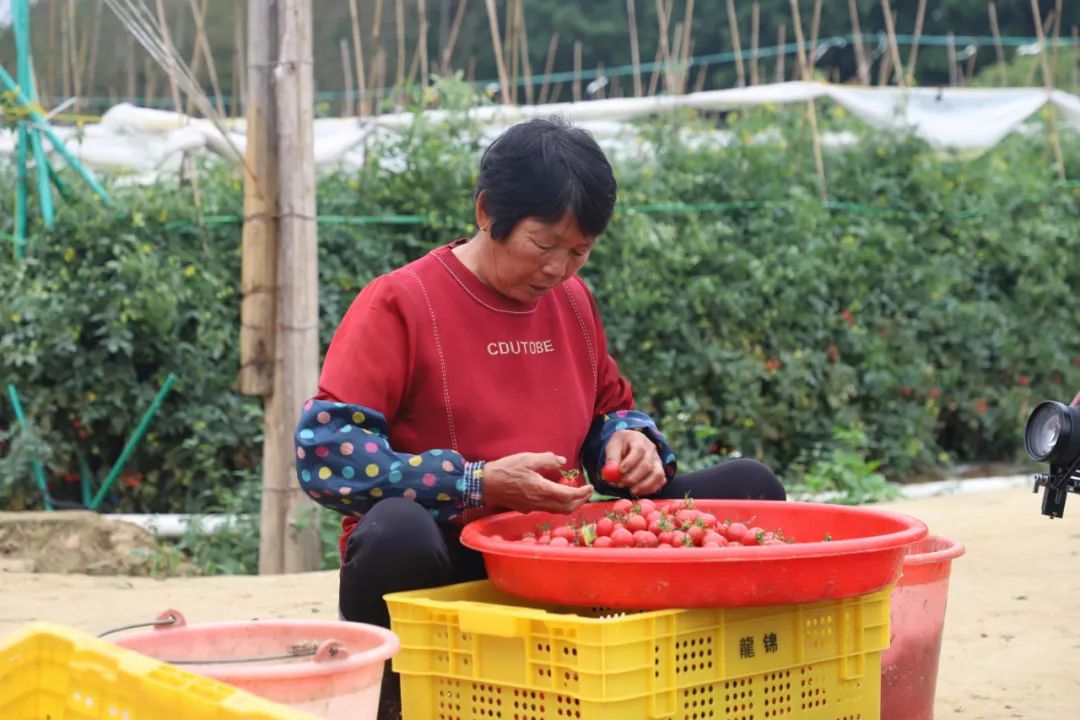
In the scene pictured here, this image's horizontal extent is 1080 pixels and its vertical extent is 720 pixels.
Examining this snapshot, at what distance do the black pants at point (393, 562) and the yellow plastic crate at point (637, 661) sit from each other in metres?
0.06

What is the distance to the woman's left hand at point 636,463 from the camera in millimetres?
2955

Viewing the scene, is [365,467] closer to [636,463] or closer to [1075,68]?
[636,463]

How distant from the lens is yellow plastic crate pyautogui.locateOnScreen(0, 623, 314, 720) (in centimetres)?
178

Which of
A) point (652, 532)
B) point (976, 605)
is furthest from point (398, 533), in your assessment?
point (976, 605)

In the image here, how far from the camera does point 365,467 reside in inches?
104

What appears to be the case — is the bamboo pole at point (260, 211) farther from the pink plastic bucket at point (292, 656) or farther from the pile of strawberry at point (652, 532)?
the pink plastic bucket at point (292, 656)

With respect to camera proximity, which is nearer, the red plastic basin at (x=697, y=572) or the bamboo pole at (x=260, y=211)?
the red plastic basin at (x=697, y=572)

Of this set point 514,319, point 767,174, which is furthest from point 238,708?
point 767,174

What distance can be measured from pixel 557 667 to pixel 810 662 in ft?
1.58

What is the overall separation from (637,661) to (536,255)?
2.83 feet

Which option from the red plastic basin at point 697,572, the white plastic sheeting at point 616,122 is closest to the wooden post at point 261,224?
the white plastic sheeting at point 616,122

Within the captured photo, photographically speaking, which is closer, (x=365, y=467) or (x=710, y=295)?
(x=365, y=467)

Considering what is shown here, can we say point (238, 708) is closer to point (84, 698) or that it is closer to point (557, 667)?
point (84, 698)

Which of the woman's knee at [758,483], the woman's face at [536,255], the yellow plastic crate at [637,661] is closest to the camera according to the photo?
the yellow plastic crate at [637,661]
